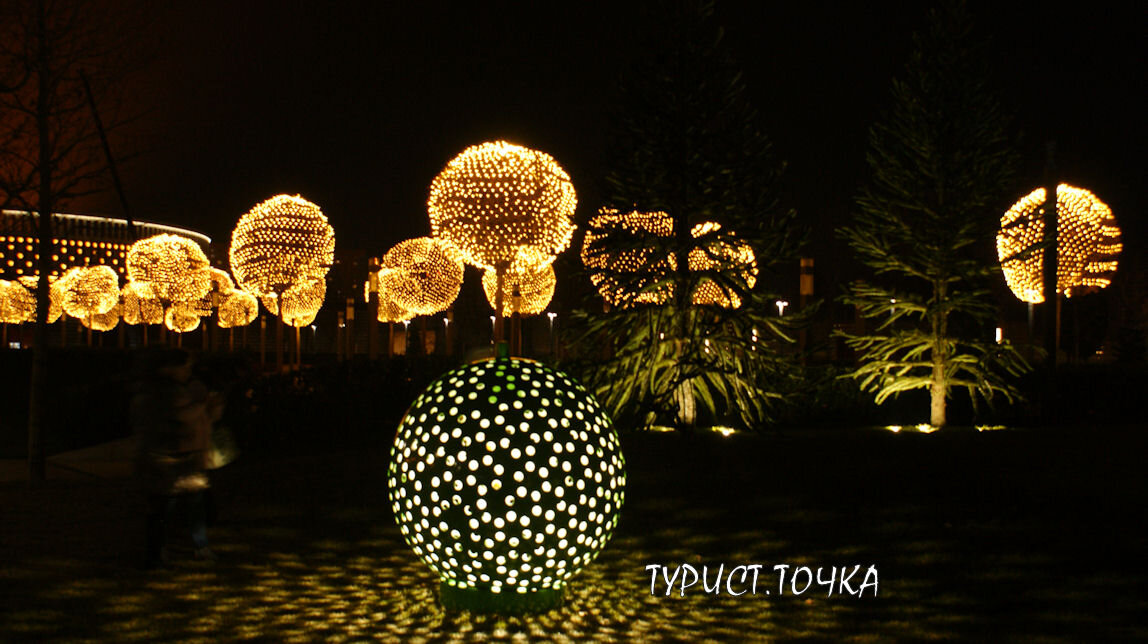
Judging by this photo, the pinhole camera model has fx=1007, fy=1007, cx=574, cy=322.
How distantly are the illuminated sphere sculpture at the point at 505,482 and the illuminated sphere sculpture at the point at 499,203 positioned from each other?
6714mm

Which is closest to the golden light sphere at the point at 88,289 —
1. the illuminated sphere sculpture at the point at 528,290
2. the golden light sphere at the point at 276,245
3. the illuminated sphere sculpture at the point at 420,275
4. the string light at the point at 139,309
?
the string light at the point at 139,309

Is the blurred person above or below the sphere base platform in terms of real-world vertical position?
above

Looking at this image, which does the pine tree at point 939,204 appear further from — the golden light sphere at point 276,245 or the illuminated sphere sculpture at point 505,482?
the illuminated sphere sculpture at point 505,482

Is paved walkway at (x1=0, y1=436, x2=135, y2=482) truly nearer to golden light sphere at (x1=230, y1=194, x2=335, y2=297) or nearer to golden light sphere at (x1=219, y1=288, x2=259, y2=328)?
golden light sphere at (x1=230, y1=194, x2=335, y2=297)

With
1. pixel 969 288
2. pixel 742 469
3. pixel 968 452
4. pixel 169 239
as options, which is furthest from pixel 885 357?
pixel 169 239

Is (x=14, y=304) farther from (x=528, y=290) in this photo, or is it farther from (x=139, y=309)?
(x=528, y=290)

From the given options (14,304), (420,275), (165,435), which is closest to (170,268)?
(420,275)

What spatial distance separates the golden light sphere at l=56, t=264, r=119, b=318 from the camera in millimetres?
27953

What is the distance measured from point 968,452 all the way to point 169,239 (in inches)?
654

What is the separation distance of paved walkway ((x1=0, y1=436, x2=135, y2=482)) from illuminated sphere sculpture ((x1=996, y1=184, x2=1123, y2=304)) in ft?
45.1

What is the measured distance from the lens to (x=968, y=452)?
40.6ft

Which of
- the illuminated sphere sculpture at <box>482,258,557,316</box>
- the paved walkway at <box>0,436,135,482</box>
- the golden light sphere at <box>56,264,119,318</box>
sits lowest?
the paved walkway at <box>0,436,135,482</box>

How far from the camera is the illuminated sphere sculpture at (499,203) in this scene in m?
12.6

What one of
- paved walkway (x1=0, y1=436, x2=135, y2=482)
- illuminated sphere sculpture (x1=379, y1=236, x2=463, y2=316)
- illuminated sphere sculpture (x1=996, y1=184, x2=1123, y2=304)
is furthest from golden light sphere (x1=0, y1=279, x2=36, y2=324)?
illuminated sphere sculpture (x1=996, y1=184, x2=1123, y2=304)
